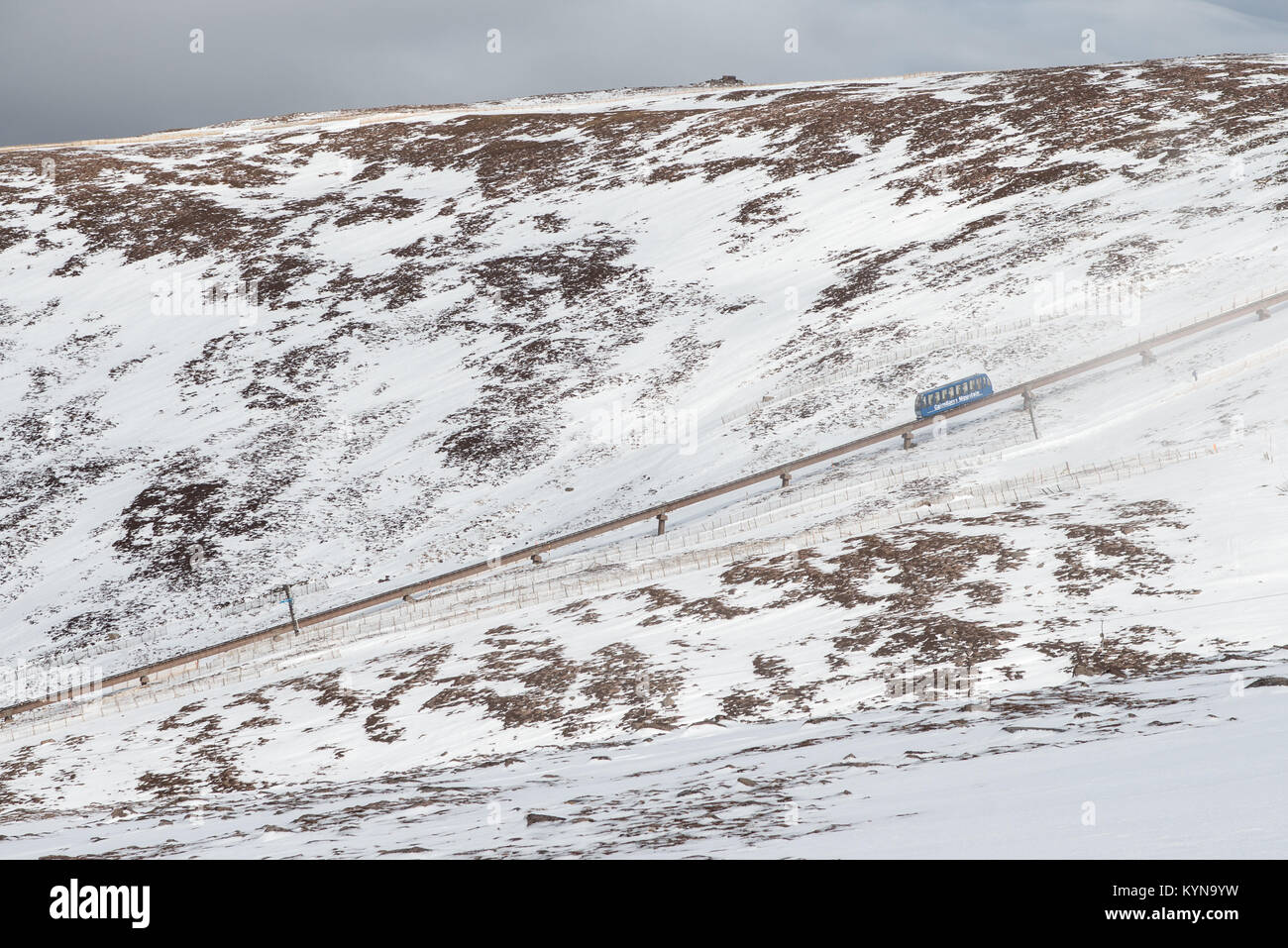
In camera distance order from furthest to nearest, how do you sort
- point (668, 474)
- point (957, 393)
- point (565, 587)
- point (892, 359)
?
1. point (892, 359)
2. point (668, 474)
3. point (957, 393)
4. point (565, 587)

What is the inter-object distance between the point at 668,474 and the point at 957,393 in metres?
12.5

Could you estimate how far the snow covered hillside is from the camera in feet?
37.0

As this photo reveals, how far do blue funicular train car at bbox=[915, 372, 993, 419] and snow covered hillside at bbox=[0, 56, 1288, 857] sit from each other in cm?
105

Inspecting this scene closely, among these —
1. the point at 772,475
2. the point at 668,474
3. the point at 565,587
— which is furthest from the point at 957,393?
the point at 565,587

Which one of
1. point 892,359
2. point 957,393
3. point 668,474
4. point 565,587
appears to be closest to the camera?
point 565,587

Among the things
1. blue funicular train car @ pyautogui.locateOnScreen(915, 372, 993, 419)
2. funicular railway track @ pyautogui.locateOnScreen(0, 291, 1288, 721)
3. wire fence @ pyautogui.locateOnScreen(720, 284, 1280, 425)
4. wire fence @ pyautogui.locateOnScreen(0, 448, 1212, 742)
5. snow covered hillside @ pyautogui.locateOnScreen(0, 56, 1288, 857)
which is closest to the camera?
snow covered hillside @ pyautogui.locateOnScreen(0, 56, 1288, 857)

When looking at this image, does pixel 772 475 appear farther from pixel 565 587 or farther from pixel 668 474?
pixel 565 587

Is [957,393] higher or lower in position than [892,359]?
lower

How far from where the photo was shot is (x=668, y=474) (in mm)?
40438

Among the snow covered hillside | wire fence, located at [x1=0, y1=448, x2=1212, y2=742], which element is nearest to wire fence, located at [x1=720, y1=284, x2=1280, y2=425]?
the snow covered hillside

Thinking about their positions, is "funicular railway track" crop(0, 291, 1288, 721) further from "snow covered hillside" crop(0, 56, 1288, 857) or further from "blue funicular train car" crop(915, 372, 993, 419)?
"snow covered hillside" crop(0, 56, 1288, 857)

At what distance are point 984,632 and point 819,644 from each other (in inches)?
138

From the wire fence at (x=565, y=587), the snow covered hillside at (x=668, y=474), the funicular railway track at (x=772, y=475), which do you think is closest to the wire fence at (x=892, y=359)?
the snow covered hillside at (x=668, y=474)
